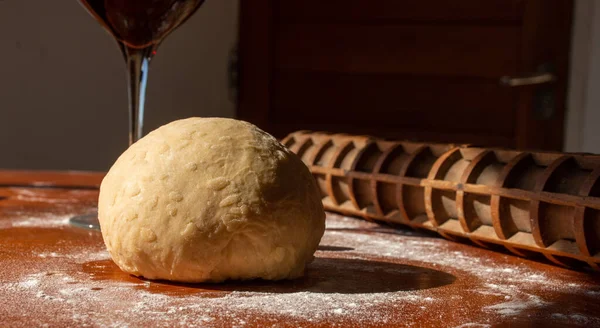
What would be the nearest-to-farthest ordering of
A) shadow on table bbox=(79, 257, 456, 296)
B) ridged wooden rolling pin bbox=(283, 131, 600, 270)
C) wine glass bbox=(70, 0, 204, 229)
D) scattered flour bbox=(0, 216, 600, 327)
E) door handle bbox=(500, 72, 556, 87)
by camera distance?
scattered flour bbox=(0, 216, 600, 327), shadow on table bbox=(79, 257, 456, 296), ridged wooden rolling pin bbox=(283, 131, 600, 270), wine glass bbox=(70, 0, 204, 229), door handle bbox=(500, 72, 556, 87)

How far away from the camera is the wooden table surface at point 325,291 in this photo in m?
0.58

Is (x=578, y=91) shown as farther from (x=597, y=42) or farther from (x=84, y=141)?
(x=84, y=141)

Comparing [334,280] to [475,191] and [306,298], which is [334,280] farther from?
[475,191]

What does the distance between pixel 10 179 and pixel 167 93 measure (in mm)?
1653

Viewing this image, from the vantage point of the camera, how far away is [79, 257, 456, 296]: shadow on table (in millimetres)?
683

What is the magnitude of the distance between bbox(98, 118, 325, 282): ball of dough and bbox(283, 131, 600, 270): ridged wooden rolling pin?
243mm

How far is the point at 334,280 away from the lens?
0.73 metres

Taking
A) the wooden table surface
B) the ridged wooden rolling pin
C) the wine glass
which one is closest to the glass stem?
the wine glass

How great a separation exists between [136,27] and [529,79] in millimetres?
1869

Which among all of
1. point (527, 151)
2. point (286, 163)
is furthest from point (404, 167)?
point (286, 163)

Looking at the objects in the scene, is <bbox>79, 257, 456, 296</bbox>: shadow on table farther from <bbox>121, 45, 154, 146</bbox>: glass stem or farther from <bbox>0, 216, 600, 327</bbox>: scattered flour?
<bbox>121, 45, 154, 146</bbox>: glass stem

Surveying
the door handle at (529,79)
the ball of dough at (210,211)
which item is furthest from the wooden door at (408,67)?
the ball of dough at (210,211)

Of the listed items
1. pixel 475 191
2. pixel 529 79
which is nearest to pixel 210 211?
pixel 475 191

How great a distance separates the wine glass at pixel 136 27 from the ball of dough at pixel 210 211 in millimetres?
247
